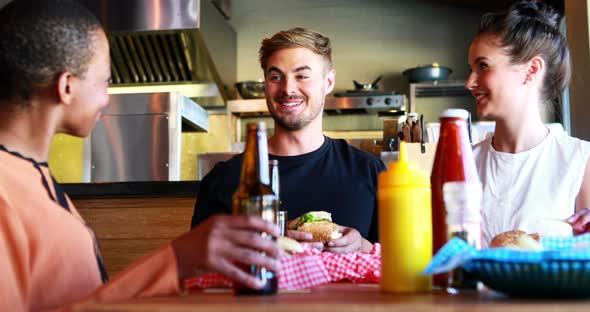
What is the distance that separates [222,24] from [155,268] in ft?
15.8

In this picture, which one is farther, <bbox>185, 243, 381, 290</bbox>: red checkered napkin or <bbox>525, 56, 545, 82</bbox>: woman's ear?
<bbox>525, 56, 545, 82</bbox>: woman's ear

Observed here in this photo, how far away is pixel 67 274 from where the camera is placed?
105 cm

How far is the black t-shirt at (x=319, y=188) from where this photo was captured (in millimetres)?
2045

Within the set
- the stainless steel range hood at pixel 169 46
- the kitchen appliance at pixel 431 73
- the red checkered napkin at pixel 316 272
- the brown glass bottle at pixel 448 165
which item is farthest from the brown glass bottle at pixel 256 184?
the kitchen appliance at pixel 431 73

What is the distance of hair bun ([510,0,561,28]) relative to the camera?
6.40ft

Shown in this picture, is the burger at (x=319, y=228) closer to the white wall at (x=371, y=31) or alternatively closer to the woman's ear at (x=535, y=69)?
the woman's ear at (x=535, y=69)

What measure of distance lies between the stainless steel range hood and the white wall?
13.1 inches

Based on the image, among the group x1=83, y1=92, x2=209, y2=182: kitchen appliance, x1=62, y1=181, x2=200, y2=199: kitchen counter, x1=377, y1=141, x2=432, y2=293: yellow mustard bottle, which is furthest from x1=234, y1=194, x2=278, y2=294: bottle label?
x1=83, y1=92, x2=209, y2=182: kitchen appliance

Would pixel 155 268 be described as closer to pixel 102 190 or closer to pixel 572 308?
pixel 572 308

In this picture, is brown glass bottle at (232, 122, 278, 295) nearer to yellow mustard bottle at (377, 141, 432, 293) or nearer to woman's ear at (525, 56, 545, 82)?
yellow mustard bottle at (377, 141, 432, 293)

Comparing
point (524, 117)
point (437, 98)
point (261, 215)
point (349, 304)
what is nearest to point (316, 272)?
point (261, 215)

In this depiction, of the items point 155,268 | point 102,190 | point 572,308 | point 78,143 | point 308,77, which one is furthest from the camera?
point 78,143

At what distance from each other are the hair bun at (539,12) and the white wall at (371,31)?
3558 millimetres

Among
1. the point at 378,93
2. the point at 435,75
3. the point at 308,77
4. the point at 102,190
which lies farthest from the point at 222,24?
the point at 308,77
